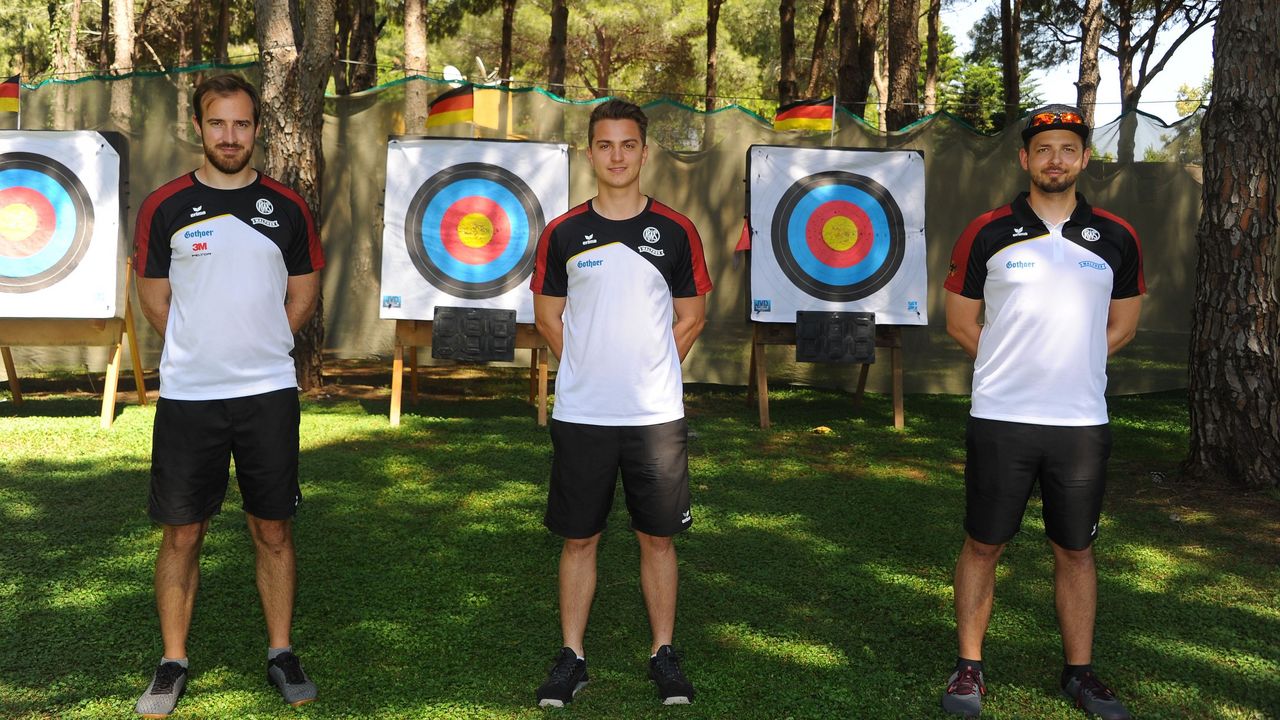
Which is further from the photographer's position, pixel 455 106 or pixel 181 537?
pixel 455 106

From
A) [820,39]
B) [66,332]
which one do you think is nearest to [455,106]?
[66,332]

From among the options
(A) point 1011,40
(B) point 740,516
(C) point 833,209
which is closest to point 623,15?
(A) point 1011,40

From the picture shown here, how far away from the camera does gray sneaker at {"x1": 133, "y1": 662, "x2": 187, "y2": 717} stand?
2.81m

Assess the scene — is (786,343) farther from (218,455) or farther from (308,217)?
(218,455)

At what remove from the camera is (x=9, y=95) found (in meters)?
7.09

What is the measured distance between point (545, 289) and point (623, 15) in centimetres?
2841

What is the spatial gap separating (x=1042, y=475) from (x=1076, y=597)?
0.35 metres

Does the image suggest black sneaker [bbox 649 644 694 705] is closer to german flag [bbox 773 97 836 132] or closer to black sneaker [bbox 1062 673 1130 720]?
black sneaker [bbox 1062 673 1130 720]

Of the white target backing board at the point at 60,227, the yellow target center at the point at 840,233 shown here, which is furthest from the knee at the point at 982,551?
the white target backing board at the point at 60,227

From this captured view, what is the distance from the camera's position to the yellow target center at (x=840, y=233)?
23.9 feet

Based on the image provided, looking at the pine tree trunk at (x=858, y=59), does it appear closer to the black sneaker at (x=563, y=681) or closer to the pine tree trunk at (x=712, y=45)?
the black sneaker at (x=563, y=681)

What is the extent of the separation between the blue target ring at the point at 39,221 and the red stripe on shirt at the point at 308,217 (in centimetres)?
400

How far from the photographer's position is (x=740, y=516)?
4887 millimetres

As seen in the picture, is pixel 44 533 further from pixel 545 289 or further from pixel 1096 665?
pixel 1096 665
